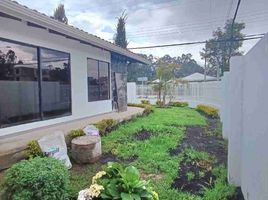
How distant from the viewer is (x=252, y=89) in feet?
9.98

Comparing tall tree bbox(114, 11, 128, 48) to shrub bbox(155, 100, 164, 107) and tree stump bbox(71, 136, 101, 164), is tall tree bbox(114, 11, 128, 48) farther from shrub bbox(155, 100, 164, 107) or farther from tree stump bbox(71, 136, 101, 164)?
tree stump bbox(71, 136, 101, 164)

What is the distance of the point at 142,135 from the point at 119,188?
4350 millimetres

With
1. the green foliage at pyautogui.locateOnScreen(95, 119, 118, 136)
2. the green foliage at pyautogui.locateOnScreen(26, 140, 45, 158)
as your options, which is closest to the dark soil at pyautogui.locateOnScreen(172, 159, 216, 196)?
the green foliage at pyautogui.locateOnScreen(26, 140, 45, 158)

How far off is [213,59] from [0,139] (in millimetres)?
24233

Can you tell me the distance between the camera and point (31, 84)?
6.20 metres

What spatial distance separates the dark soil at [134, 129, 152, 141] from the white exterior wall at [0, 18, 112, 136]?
6.74 ft

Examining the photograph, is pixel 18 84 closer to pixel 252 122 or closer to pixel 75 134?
pixel 75 134

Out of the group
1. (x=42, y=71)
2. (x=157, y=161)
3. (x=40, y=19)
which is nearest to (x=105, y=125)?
(x=42, y=71)

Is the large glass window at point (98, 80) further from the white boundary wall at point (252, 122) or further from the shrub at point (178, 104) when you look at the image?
the shrub at point (178, 104)

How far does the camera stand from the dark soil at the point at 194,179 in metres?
3.89

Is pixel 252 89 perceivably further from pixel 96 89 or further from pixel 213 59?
pixel 213 59

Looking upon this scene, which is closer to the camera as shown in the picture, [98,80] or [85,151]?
[85,151]

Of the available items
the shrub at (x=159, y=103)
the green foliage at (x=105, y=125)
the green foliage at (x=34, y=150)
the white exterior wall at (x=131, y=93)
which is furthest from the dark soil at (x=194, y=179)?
the shrub at (x=159, y=103)

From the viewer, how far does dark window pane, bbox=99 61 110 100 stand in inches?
395
